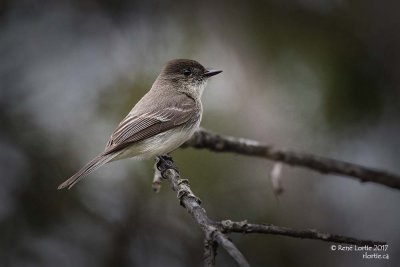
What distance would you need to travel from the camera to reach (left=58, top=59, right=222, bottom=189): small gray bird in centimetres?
434

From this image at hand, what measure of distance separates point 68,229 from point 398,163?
288 cm

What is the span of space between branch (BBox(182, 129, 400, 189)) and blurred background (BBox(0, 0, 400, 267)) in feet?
1.07

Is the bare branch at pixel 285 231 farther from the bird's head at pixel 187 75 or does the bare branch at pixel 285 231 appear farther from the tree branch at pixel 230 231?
the bird's head at pixel 187 75

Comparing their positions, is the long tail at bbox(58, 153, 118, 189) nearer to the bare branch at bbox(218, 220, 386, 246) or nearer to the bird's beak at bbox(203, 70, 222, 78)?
the bird's beak at bbox(203, 70, 222, 78)

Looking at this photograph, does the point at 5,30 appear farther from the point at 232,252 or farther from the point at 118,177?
the point at 232,252

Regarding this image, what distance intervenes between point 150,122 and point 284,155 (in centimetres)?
119

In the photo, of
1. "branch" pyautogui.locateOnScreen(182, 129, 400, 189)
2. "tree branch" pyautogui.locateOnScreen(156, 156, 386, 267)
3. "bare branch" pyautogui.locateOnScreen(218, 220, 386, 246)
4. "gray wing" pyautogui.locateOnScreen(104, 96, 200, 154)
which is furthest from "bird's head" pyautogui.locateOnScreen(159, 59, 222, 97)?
"bare branch" pyautogui.locateOnScreen(218, 220, 386, 246)

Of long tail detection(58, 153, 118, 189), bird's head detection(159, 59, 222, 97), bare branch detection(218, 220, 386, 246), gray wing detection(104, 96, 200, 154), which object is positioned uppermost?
bird's head detection(159, 59, 222, 97)

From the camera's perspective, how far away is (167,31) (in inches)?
220

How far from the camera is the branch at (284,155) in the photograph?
3779mm

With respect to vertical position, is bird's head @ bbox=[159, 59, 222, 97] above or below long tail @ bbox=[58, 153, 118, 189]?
above

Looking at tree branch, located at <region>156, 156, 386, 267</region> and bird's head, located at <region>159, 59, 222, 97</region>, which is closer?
tree branch, located at <region>156, 156, 386, 267</region>

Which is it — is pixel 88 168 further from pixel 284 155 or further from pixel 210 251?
pixel 210 251

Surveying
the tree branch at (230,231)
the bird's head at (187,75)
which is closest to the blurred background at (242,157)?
the bird's head at (187,75)
